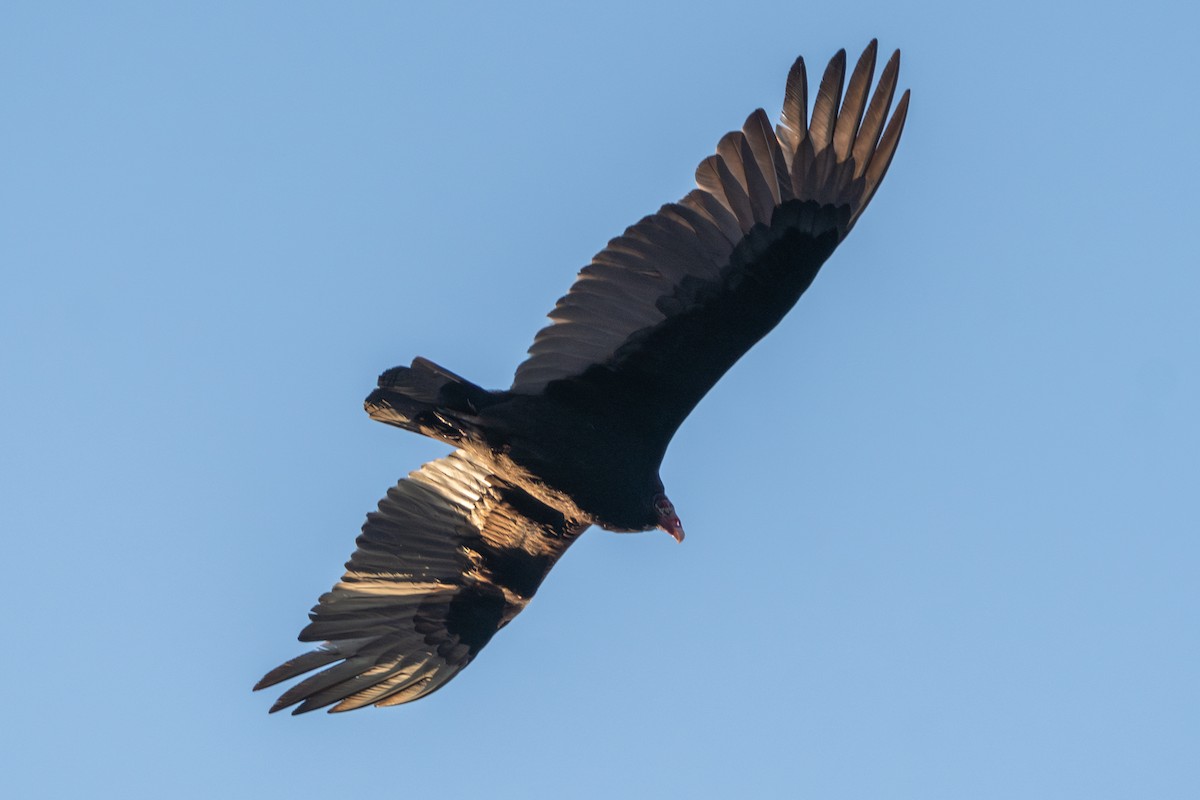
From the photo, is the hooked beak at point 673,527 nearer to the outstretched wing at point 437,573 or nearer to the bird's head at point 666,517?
the bird's head at point 666,517

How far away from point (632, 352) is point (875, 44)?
Result: 199 centimetres

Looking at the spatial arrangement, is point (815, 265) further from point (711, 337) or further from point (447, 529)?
point (447, 529)

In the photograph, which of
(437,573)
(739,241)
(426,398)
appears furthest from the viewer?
(437,573)

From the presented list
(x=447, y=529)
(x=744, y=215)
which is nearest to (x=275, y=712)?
(x=447, y=529)

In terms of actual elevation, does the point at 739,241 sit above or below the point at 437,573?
above

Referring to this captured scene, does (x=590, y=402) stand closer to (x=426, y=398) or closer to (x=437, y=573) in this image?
(x=426, y=398)

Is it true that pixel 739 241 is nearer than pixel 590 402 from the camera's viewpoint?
Yes

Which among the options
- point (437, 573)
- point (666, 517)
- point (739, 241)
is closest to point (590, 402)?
point (666, 517)

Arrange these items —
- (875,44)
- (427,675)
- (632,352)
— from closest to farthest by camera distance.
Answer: (875,44)
(632,352)
(427,675)

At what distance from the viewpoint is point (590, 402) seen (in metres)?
8.73

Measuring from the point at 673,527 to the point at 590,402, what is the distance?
2.67ft

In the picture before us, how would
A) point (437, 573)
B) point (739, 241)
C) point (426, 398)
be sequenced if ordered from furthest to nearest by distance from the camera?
1. point (437, 573)
2. point (426, 398)
3. point (739, 241)

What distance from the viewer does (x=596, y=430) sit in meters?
8.74

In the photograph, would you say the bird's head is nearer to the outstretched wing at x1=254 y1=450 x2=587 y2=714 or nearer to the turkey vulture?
the turkey vulture
